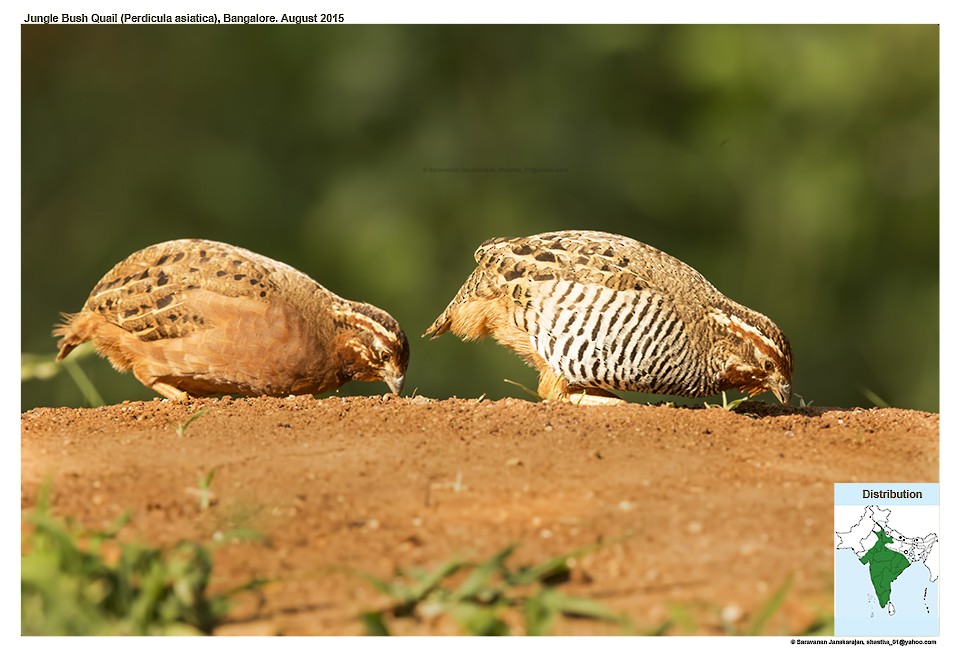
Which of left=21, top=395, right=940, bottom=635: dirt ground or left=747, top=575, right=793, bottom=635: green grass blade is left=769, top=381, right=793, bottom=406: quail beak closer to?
left=21, top=395, right=940, bottom=635: dirt ground

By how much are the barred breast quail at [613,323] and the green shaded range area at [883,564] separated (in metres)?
2.10

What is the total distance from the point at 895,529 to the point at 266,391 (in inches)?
134

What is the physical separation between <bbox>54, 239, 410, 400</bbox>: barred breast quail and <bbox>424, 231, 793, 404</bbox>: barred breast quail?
673 millimetres

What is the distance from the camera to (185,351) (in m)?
6.22

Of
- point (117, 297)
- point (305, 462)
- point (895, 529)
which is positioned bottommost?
point (895, 529)

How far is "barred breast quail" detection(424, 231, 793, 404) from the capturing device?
19.8ft

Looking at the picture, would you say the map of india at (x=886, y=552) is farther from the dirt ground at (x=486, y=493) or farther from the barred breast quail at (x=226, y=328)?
the barred breast quail at (x=226, y=328)

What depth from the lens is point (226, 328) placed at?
20.3 ft

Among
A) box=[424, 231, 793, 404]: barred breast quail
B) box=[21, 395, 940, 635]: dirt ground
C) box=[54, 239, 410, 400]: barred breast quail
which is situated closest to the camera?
box=[21, 395, 940, 635]: dirt ground

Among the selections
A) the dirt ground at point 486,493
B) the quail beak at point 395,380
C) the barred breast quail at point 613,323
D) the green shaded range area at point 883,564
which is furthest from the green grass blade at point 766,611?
the quail beak at point 395,380

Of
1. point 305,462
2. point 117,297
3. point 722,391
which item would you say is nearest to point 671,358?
point 722,391

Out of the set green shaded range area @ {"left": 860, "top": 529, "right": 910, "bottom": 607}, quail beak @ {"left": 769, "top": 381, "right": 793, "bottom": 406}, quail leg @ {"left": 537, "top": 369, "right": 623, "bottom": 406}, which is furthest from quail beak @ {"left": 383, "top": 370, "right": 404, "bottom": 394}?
green shaded range area @ {"left": 860, "top": 529, "right": 910, "bottom": 607}

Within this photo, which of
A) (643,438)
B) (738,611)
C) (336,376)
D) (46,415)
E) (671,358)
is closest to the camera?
(738,611)

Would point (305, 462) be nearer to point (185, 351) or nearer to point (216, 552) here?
point (216, 552)
